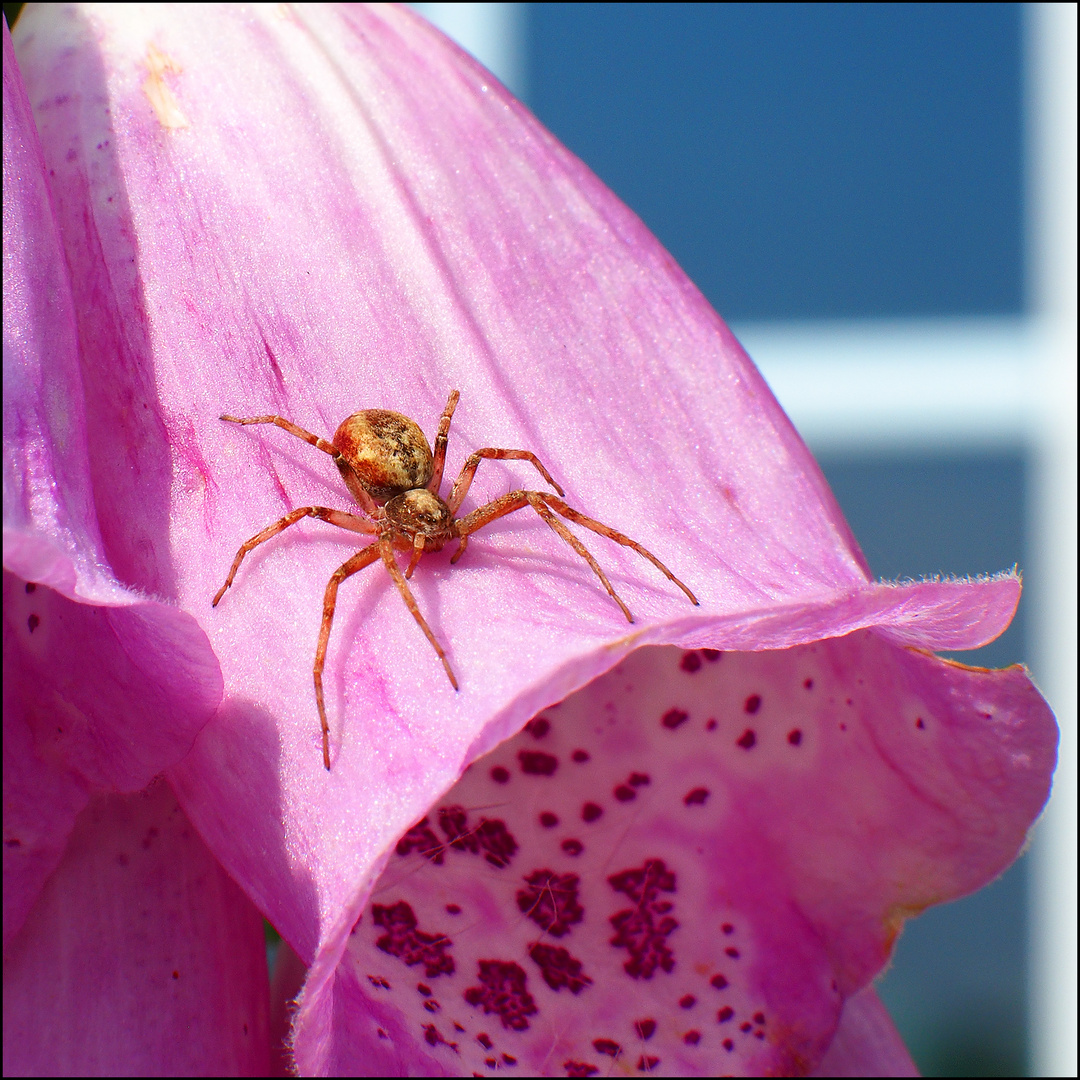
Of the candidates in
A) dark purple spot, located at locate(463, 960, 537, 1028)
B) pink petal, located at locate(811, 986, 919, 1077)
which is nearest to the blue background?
pink petal, located at locate(811, 986, 919, 1077)

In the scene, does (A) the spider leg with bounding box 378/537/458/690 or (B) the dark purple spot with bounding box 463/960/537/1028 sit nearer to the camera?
(A) the spider leg with bounding box 378/537/458/690

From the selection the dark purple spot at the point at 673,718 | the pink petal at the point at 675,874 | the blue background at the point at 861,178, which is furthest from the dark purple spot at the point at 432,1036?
the blue background at the point at 861,178

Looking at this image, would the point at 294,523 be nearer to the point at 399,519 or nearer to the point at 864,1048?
the point at 399,519

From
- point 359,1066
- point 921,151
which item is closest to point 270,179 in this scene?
point 359,1066

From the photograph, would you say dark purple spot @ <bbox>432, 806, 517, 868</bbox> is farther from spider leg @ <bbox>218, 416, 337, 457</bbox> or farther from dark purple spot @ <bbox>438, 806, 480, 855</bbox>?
spider leg @ <bbox>218, 416, 337, 457</bbox>

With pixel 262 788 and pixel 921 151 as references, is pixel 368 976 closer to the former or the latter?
pixel 262 788

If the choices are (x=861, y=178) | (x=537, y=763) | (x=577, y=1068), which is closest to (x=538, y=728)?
(x=537, y=763)
